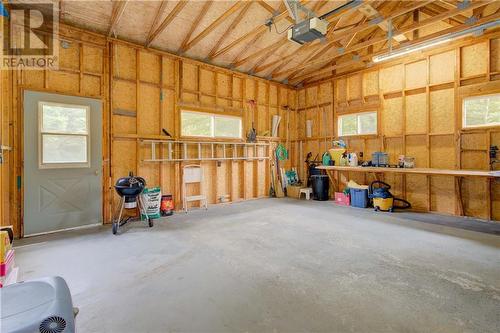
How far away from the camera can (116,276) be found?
2.77 m

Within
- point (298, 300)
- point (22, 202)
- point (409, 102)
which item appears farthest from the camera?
point (409, 102)

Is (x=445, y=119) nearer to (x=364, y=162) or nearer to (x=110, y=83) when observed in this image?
(x=364, y=162)

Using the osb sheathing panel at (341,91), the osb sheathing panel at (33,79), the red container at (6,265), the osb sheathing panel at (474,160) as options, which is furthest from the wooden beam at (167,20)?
the osb sheathing panel at (474,160)

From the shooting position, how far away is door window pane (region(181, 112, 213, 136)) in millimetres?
6379

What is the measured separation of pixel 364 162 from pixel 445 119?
203 centimetres

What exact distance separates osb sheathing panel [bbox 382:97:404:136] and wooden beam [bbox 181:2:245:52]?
15.0 ft

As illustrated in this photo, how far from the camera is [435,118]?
5.86m

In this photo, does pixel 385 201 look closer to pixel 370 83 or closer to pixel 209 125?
pixel 370 83

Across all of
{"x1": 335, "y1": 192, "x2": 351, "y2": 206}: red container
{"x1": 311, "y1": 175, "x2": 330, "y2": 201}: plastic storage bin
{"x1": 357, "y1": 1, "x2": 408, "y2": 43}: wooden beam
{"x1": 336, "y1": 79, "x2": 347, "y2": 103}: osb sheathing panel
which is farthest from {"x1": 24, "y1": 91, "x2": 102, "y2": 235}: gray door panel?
{"x1": 336, "y1": 79, "x2": 347, "y2": 103}: osb sheathing panel

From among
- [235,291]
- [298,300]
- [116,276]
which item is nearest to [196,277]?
[235,291]

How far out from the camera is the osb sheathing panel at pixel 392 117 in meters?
6.43

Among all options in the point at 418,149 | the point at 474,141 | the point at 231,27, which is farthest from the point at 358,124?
the point at 231,27

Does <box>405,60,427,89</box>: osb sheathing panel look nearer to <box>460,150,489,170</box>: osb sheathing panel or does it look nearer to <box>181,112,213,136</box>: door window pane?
<box>460,150,489,170</box>: osb sheathing panel

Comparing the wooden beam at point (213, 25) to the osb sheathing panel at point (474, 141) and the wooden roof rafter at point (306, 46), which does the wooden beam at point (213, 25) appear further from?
the osb sheathing panel at point (474, 141)
